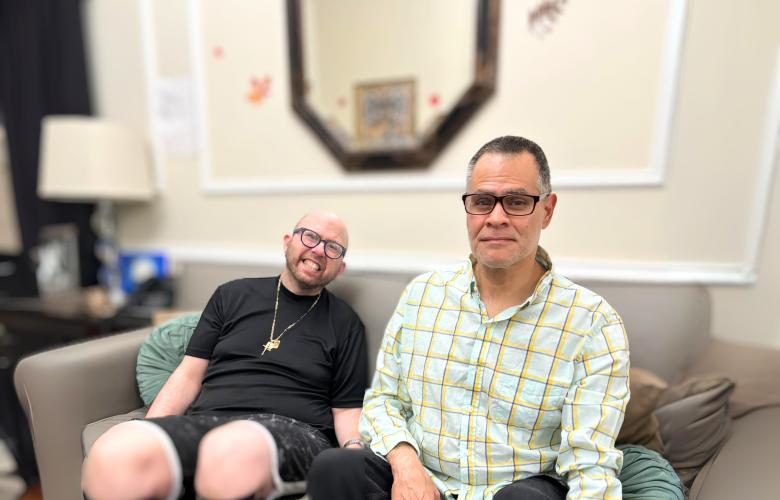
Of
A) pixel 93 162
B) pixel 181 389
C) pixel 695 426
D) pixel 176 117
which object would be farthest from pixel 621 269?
pixel 93 162

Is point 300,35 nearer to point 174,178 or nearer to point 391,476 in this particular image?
point 174,178

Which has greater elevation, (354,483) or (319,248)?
(319,248)

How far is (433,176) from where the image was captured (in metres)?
1.86

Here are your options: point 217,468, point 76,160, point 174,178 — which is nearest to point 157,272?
point 174,178

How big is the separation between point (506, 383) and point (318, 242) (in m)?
0.65

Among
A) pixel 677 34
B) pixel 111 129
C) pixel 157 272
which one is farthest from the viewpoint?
pixel 157 272

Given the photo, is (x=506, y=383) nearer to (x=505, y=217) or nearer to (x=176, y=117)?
(x=505, y=217)

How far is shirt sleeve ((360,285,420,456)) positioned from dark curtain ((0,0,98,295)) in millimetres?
2078

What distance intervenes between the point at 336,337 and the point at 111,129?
1.61 meters

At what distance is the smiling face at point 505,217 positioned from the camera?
39.7 inches

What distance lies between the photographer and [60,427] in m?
1.22

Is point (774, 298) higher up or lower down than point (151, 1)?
lower down

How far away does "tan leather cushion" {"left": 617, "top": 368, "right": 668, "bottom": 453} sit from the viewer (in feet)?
3.99

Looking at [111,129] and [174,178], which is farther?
[174,178]
